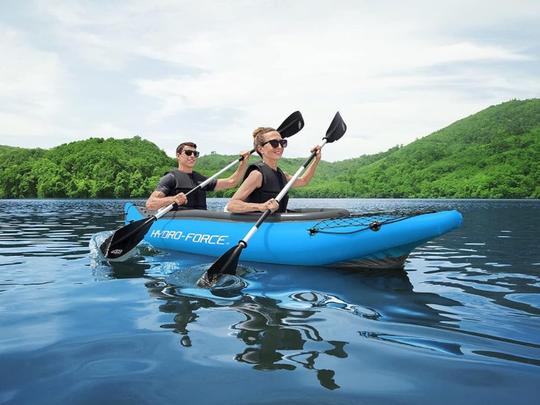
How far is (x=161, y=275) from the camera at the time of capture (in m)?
6.56

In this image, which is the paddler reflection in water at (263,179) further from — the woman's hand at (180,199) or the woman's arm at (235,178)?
the woman's arm at (235,178)

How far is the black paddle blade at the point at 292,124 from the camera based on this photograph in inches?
387

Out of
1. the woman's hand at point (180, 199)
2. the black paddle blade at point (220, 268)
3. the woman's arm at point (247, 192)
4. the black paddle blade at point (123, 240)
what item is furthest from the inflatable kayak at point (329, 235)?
the black paddle blade at point (220, 268)

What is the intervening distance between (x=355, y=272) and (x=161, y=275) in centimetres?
298

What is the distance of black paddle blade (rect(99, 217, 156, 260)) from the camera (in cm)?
755

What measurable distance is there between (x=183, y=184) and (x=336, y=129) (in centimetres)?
349

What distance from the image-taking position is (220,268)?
574 centimetres

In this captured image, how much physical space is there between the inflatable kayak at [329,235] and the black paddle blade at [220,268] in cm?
119

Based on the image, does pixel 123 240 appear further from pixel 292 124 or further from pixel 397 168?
pixel 397 168

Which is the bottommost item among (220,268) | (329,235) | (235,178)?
(220,268)

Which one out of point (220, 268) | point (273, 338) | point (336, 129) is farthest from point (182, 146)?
point (273, 338)

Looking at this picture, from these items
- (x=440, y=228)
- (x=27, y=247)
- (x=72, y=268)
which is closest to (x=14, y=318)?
(x=72, y=268)

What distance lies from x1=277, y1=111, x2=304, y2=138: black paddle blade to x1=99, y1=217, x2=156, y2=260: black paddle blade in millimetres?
3817

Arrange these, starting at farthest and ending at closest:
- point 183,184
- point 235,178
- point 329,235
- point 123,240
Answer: point 235,178 < point 183,184 < point 123,240 < point 329,235
